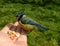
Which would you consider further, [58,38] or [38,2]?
[38,2]

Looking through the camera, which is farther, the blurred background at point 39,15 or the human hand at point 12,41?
the blurred background at point 39,15

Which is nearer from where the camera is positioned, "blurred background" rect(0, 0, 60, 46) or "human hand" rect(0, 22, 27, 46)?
"human hand" rect(0, 22, 27, 46)

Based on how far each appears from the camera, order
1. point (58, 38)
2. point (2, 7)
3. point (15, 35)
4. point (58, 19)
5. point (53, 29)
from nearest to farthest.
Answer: point (15, 35) < point (58, 38) < point (53, 29) < point (58, 19) < point (2, 7)

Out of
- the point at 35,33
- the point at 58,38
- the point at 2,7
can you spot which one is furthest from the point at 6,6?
the point at 58,38

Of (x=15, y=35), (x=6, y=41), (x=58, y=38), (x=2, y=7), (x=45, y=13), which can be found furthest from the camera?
(x=2, y=7)

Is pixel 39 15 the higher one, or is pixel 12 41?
pixel 12 41

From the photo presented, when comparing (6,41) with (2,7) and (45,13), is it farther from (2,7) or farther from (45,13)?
(2,7)

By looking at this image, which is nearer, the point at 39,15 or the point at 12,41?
the point at 12,41

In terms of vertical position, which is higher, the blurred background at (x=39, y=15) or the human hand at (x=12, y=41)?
the human hand at (x=12, y=41)
